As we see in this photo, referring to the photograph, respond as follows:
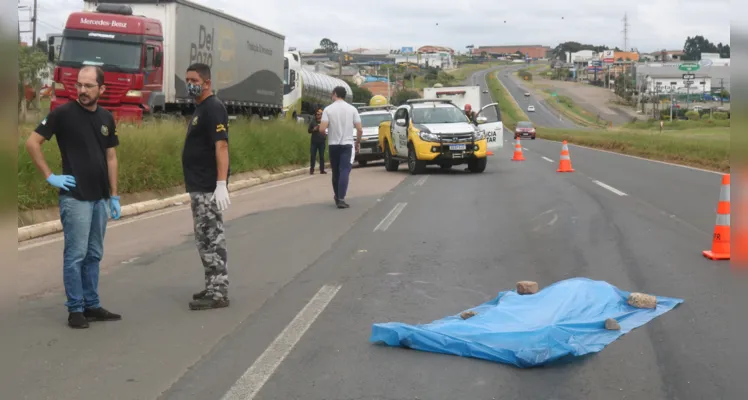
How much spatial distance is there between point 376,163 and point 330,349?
77.0 feet

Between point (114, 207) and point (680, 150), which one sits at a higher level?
point (680, 150)

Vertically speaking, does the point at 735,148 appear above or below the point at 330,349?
above

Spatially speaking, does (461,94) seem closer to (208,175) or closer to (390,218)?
(390,218)

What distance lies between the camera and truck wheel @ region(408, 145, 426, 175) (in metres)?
22.1

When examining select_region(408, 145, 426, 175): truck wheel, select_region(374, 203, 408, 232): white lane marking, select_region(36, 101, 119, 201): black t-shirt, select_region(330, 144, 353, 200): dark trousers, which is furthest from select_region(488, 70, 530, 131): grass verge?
select_region(36, 101, 119, 201): black t-shirt

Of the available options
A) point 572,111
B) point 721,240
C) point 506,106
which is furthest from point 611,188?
point 572,111

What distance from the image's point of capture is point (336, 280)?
325 inches

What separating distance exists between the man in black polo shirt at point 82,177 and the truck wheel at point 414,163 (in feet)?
51.7

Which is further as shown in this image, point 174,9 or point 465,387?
point 174,9

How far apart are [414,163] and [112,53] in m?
8.87

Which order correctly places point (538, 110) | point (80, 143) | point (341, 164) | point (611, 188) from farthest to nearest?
1. point (538, 110)
2. point (611, 188)
3. point (341, 164)
4. point (80, 143)

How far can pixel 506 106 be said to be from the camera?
383ft

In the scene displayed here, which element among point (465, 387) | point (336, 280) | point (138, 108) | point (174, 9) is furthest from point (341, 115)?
point (174, 9)

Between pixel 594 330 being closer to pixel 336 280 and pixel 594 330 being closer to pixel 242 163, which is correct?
pixel 336 280
